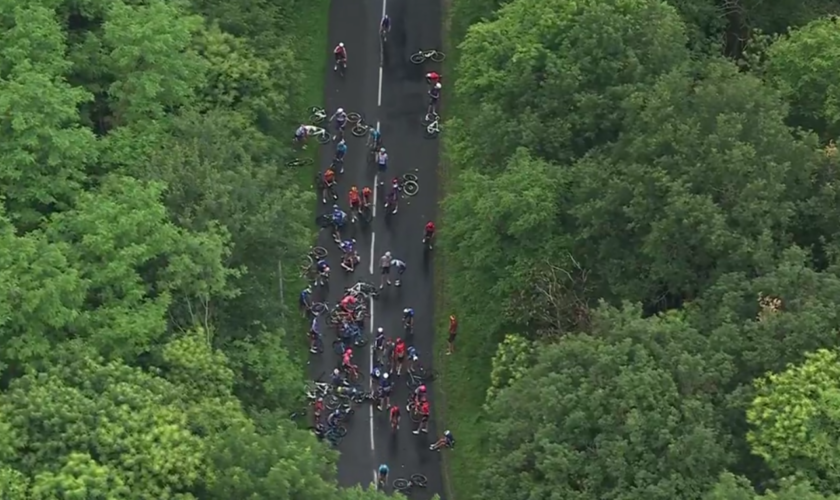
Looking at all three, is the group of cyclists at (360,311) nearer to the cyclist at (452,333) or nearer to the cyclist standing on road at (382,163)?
the cyclist standing on road at (382,163)

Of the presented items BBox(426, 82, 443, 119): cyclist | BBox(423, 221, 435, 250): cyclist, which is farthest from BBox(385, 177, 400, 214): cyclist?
BBox(426, 82, 443, 119): cyclist

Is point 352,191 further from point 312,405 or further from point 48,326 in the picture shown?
point 48,326

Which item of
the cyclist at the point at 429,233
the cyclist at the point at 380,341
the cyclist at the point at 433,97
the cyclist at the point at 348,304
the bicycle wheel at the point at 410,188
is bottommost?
the cyclist at the point at 380,341

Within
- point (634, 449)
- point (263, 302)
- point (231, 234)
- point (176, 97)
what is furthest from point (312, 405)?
point (634, 449)

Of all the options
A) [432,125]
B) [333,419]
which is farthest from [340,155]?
[333,419]

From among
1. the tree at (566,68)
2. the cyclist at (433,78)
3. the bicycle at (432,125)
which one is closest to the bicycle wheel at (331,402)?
the tree at (566,68)

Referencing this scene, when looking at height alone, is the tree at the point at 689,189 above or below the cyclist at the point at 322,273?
above

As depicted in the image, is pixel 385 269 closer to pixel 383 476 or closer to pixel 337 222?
pixel 337 222
